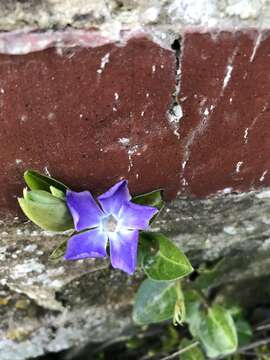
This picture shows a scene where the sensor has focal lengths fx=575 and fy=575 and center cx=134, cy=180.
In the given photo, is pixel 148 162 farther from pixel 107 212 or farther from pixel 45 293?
pixel 45 293

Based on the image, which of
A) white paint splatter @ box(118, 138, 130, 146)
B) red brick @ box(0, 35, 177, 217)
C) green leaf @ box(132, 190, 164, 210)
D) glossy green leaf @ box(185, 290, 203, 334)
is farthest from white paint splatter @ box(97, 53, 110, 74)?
glossy green leaf @ box(185, 290, 203, 334)

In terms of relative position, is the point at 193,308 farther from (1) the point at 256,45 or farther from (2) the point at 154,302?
(1) the point at 256,45

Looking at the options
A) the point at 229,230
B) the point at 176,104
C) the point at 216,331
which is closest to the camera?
the point at 176,104

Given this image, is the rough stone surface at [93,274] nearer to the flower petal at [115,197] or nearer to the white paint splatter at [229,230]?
the white paint splatter at [229,230]

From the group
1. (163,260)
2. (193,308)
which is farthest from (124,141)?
(193,308)

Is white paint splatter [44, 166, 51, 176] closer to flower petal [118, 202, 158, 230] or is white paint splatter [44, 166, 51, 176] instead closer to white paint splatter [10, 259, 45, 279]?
flower petal [118, 202, 158, 230]

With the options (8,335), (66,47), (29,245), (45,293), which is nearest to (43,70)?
(66,47)
